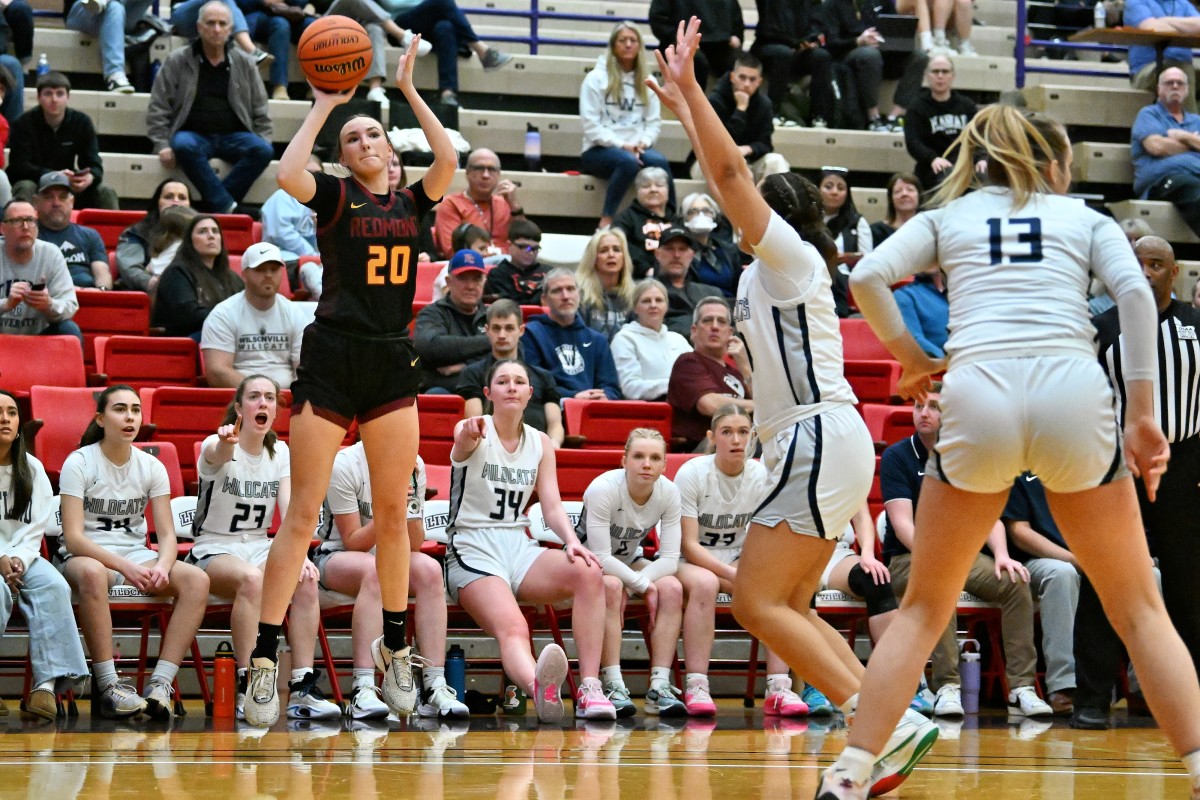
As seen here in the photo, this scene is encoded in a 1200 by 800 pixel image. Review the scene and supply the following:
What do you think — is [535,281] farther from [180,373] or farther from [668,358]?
[180,373]

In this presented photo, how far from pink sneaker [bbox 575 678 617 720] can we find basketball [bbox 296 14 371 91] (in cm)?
293

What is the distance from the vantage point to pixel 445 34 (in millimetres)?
12836

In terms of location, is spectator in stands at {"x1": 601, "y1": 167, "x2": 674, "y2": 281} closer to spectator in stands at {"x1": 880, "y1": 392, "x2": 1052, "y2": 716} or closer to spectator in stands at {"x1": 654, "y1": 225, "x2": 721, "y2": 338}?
spectator in stands at {"x1": 654, "y1": 225, "x2": 721, "y2": 338}

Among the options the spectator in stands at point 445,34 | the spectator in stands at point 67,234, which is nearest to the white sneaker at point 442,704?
the spectator in stands at point 67,234

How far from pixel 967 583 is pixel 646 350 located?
106 inches

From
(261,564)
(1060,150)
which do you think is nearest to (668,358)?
(261,564)

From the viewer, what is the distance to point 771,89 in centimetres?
1359

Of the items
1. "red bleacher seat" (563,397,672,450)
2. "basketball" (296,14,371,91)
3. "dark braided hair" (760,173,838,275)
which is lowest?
"red bleacher seat" (563,397,672,450)

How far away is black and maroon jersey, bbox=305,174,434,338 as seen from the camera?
5.61 m

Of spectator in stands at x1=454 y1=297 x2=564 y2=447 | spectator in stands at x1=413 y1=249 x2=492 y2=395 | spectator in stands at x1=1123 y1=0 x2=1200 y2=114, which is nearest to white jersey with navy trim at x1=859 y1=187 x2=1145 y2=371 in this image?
spectator in stands at x1=454 y1=297 x2=564 y2=447

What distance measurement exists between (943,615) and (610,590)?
137 inches

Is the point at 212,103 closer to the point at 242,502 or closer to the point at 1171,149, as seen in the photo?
the point at 242,502

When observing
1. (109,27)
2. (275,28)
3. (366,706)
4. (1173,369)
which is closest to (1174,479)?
(1173,369)

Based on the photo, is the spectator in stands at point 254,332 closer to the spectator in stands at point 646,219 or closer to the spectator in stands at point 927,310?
the spectator in stands at point 646,219
